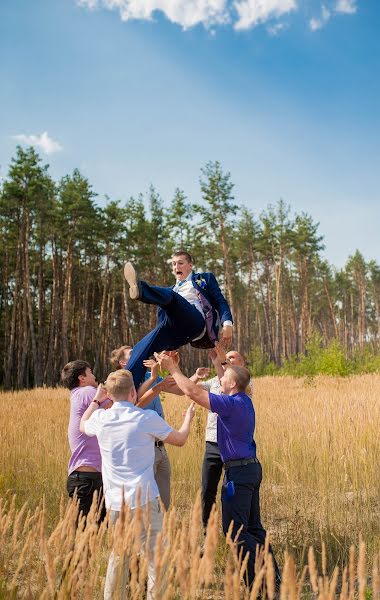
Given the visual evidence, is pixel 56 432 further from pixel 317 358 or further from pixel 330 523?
pixel 317 358

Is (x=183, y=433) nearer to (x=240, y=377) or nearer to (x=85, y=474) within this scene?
(x=240, y=377)

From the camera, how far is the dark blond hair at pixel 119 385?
3295 millimetres

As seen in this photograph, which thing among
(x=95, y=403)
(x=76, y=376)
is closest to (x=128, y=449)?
(x=95, y=403)

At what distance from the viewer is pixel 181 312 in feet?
15.4

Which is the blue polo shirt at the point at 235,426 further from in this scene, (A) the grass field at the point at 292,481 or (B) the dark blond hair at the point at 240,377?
(A) the grass field at the point at 292,481

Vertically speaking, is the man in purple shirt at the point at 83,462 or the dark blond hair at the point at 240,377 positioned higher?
the dark blond hair at the point at 240,377

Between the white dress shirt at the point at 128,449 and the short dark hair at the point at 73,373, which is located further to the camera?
the short dark hair at the point at 73,373

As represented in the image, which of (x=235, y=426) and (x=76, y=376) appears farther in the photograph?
(x=76, y=376)

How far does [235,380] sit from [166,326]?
974mm

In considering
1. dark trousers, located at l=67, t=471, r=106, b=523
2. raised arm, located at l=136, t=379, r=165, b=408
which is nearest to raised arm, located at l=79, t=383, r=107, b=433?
raised arm, located at l=136, t=379, r=165, b=408

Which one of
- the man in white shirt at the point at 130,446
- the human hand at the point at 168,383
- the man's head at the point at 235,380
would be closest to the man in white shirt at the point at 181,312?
the human hand at the point at 168,383

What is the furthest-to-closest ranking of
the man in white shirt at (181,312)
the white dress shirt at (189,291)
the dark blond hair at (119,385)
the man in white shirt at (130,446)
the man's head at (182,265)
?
the man's head at (182,265) → the white dress shirt at (189,291) → the man in white shirt at (181,312) → the dark blond hair at (119,385) → the man in white shirt at (130,446)

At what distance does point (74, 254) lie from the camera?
39094 millimetres

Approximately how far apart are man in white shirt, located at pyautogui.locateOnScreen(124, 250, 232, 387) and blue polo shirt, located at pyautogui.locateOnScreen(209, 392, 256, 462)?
932mm
